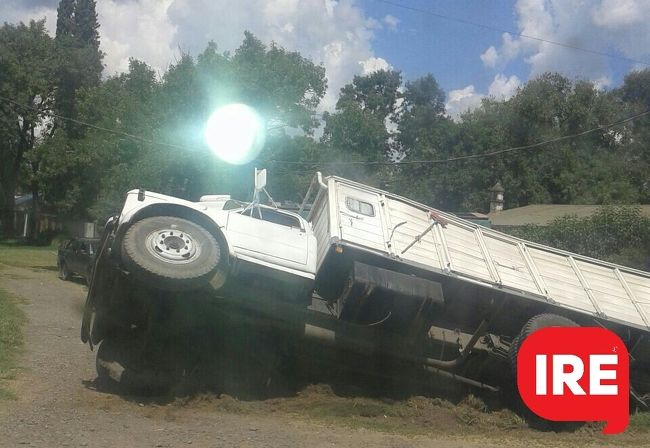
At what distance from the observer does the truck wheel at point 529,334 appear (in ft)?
25.9

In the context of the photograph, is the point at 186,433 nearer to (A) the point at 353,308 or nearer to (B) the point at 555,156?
(A) the point at 353,308

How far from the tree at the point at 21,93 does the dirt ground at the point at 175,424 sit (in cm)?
3847

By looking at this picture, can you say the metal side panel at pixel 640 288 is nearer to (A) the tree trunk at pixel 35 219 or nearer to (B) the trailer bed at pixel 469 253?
(B) the trailer bed at pixel 469 253

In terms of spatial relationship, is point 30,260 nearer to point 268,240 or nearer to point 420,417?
point 268,240

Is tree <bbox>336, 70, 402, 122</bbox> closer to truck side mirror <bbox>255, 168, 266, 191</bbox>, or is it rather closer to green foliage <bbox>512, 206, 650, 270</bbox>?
green foliage <bbox>512, 206, 650, 270</bbox>

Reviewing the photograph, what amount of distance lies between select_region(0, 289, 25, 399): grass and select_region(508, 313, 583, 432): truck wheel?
560cm

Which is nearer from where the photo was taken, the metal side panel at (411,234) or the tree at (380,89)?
the metal side panel at (411,234)

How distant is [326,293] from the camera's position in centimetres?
859

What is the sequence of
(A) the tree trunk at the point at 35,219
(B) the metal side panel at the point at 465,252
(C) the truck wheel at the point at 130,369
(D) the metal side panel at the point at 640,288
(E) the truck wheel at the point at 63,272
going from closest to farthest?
(C) the truck wheel at the point at 130,369
(B) the metal side panel at the point at 465,252
(D) the metal side panel at the point at 640,288
(E) the truck wheel at the point at 63,272
(A) the tree trunk at the point at 35,219

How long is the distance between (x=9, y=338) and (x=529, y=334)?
7468mm

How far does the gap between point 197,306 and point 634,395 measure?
5.50 metres

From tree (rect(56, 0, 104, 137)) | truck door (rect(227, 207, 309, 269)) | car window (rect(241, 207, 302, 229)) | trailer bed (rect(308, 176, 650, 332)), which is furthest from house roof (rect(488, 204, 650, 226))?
tree (rect(56, 0, 104, 137))

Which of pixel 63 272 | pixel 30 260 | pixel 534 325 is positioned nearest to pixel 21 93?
pixel 30 260

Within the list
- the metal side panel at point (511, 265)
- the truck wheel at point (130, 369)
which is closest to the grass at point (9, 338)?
the truck wheel at point (130, 369)
